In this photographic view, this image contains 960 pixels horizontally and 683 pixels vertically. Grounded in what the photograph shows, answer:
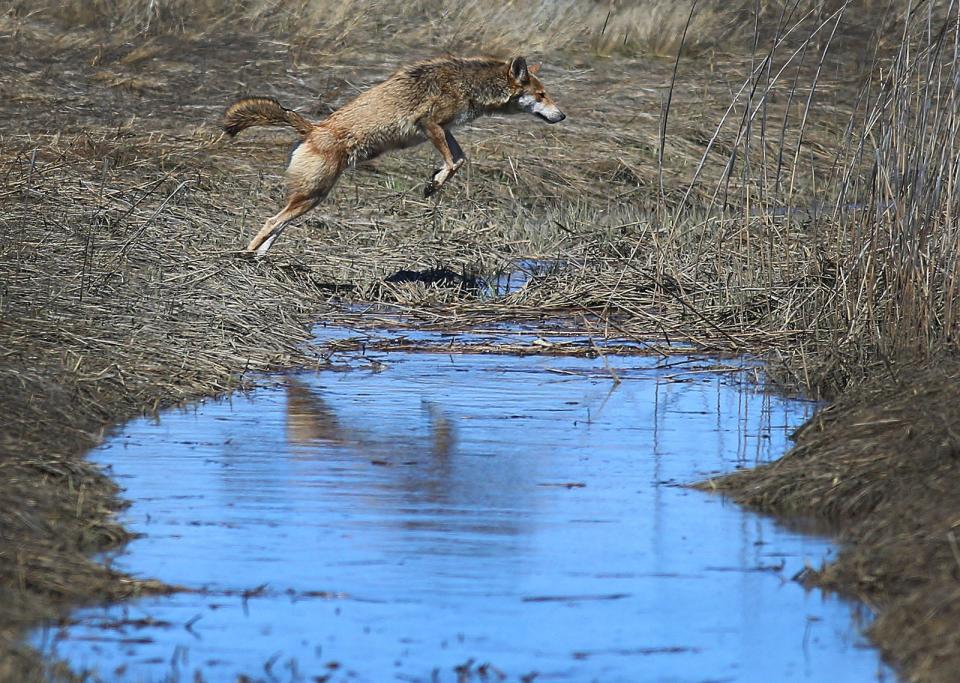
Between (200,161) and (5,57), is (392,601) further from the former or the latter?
(5,57)

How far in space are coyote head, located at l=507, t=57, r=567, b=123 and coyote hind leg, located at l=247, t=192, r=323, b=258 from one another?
247cm

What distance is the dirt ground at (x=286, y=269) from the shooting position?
600 cm

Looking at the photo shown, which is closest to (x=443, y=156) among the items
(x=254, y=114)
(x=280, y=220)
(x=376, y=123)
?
(x=376, y=123)

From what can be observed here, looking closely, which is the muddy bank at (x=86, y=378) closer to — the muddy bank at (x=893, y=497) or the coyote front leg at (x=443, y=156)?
the coyote front leg at (x=443, y=156)

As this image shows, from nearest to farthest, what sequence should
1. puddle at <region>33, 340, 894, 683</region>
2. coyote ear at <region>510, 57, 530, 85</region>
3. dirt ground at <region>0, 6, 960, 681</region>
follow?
puddle at <region>33, 340, 894, 683</region>, dirt ground at <region>0, 6, 960, 681</region>, coyote ear at <region>510, 57, 530, 85</region>

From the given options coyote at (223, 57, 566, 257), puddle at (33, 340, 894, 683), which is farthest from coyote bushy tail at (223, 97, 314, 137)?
puddle at (33, 340, 894, 683)

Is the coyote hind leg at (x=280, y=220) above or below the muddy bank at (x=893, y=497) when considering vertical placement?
above

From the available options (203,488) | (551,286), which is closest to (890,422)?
(203,488)

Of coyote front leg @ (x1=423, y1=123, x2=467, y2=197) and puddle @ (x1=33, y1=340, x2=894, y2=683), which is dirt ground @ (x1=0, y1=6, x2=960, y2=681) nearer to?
puddle @ (x1=33, y1=340, x2=894, y2=683)

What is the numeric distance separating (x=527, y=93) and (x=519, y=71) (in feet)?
1.02

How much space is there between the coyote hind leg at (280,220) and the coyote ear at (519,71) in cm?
245

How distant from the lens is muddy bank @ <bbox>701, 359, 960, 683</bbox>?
Result: 5.15m

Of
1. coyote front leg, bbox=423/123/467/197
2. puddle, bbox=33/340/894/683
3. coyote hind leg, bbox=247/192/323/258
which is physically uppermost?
coyote front leg, bbox=423/123/467/197

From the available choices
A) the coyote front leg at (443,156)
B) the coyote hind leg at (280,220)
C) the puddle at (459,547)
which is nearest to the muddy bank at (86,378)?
the puddle at (459,547)
